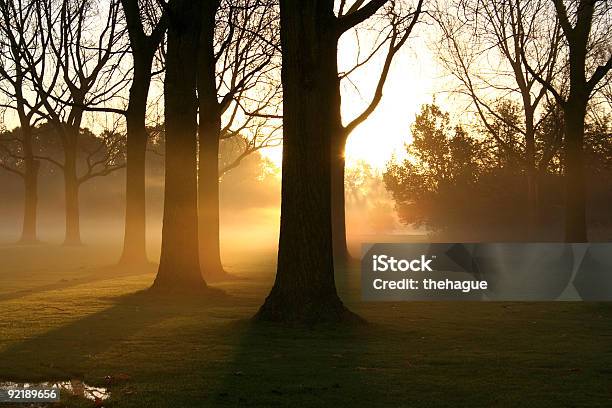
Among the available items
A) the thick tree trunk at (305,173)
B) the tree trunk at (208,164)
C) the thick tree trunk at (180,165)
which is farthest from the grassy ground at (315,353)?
the tree trunk at (208,164)

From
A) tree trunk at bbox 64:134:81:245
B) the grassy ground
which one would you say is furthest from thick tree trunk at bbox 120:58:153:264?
tree trunk at bbox 64:134:81:245

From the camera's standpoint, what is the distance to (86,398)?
8.27m

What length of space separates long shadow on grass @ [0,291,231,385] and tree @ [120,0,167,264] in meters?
10.2

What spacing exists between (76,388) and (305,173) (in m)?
5.33

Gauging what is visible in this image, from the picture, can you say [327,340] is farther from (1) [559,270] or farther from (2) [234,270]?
(1) [559,270]

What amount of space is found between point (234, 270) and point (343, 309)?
1636cm

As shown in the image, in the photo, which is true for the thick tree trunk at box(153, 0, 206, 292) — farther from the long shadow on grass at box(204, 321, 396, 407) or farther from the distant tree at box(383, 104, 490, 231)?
the distant tree at box(383, 104, 490, 231)

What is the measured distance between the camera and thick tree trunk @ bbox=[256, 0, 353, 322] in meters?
13.0

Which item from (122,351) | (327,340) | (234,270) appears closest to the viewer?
(122,351)

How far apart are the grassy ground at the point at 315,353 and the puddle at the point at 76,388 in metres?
0.16

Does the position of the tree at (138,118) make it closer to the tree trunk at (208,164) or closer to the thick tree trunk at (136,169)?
the thick tree trunk at (136,169)

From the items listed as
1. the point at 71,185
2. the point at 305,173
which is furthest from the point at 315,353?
the point at 71,185

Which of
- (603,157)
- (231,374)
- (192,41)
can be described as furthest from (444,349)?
(603,157)

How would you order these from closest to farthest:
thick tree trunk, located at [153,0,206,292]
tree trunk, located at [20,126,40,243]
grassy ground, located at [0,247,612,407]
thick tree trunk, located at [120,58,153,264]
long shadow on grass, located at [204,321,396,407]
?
1. long shadow on grass, located at [204,321,396,407]
2. grassy ground, located at [0,247,612,407]
3. thick tree trunk, located at [153,0,206,292]
4. thick tree trunk, located at [120,58,153,264]
5. tree trunk, located at [20,126,40,243]
